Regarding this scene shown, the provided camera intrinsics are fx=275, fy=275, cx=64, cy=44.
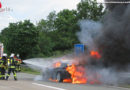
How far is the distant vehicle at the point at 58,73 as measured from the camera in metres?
17.0

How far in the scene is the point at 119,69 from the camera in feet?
60.6

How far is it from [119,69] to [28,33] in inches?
955

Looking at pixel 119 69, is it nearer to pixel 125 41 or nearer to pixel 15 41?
pixel 125 41

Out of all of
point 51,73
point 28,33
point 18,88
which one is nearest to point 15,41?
point 28,33

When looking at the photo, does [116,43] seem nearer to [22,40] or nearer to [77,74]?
[77,74]

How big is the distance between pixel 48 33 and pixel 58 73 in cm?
5049

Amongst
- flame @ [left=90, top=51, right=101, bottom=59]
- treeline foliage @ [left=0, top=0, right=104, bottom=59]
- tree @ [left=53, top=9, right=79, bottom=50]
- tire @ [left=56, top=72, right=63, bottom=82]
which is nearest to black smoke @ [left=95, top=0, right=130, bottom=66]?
flame @ [left=90, top=51, right=101, bottom=59]

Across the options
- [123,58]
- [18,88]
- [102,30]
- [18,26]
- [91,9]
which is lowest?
[18,88]

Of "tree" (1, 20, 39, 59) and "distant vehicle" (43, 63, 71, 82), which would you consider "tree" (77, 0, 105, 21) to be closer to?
"tree" (1, 20, 39, 59)

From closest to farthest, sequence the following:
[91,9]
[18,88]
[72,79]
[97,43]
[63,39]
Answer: [18,88], [72,79], [97,43], [91,9], [63,39]

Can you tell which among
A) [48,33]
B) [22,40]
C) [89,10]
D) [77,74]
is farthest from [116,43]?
[48,33]

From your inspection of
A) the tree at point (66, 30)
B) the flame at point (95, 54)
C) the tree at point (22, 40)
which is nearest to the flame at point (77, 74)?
the flame at point (95, 54)

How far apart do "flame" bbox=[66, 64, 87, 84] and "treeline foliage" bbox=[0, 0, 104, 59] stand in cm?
2169

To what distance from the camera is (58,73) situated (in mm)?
17422
